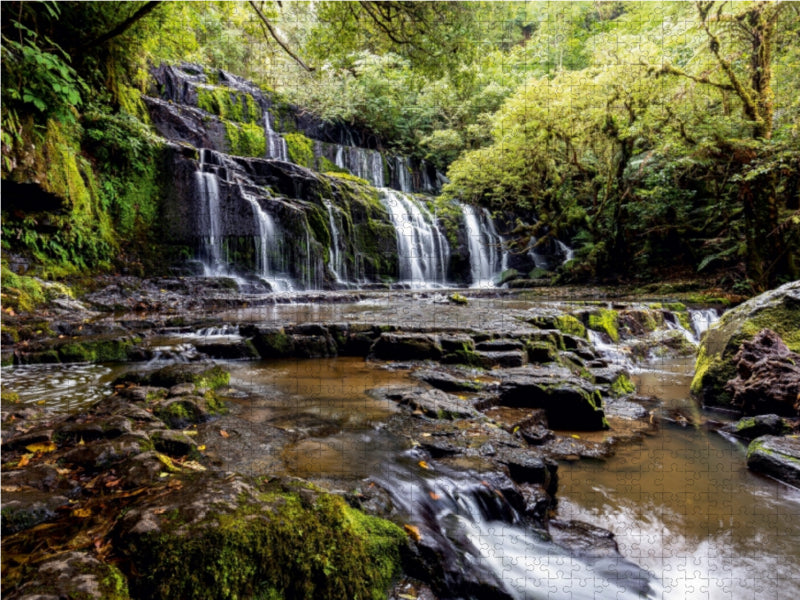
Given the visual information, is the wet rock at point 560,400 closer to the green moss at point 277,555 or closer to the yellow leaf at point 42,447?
the green moss at point 277,555

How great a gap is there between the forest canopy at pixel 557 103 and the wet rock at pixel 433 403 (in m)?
3.29

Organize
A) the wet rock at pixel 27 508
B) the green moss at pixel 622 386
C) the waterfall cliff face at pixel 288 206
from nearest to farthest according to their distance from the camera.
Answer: the wet rock at pixel 27 508 < the green moss at pixel 622 386 < the waterfall cliff face at pixel 288 206

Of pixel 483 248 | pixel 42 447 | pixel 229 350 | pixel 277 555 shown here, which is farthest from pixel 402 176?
pixel 277 555

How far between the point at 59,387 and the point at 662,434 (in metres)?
5.80

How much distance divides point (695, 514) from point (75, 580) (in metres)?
3.29

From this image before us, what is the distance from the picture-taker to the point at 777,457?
130 inches

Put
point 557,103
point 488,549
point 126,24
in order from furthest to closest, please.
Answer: point 557,103 → point 126,24 → point 488,549

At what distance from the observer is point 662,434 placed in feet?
Answer: 13.4

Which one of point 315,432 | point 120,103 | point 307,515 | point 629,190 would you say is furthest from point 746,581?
point 120,103

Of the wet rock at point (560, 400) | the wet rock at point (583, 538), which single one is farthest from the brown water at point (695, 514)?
the wet rock at point (560, 400)

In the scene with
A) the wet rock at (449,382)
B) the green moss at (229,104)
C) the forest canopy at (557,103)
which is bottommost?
the wet rock at (449,382)

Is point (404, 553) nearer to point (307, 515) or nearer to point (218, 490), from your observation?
point (307, 515)

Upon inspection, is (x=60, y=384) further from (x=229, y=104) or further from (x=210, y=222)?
(x=229, y=104)

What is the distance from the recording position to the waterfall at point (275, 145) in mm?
18703
